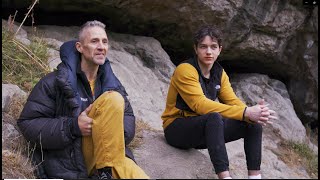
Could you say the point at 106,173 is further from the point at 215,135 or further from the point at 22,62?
the point at 22,62

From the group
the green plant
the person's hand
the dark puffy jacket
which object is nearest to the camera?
the person's hand

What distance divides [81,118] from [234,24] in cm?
411

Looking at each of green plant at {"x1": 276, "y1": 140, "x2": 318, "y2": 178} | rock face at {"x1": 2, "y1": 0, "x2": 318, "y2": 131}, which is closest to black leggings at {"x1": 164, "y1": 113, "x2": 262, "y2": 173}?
green plant at {"x1": 276, "y1": 140, "x2": 318, "y2": 178}

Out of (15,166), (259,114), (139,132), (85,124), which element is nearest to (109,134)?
(85,124)

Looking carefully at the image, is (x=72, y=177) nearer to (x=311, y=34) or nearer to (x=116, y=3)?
(x=116, y=3)

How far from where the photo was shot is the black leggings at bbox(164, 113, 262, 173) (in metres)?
3.31

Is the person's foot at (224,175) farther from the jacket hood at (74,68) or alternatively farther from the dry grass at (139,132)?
the dry grass at (139,132)

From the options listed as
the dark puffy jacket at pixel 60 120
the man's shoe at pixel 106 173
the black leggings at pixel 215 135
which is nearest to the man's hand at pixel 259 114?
the black leggings at pixel 215 135

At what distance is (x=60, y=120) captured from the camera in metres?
3.25

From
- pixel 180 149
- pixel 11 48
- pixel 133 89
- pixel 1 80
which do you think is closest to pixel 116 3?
pixel 133 89

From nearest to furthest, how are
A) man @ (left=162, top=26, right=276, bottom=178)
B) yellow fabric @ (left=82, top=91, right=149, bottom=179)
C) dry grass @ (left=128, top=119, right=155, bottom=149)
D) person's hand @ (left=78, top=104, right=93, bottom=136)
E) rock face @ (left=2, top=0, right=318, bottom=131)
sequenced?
yellow fabric @ (left=82, top=91, right=149, bottom=179) → person's hand @ (left=78, top=104, right=93, bottom=136) → man @ (left=162, top=26, right=276, bottom=178) → dry grass @ (left=128, top=119, right=155, bottom=149) → rock face @ (left=2, top=0, right=318, bottom=131)

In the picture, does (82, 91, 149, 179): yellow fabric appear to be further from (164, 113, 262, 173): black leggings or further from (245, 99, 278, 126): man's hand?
(245, 99, 278, 126): man's hand

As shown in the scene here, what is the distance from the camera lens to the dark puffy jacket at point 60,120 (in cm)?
320

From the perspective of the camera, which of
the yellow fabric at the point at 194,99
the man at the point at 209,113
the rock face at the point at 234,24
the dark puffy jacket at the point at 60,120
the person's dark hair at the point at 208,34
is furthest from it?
the rock face at the point at 234,24
